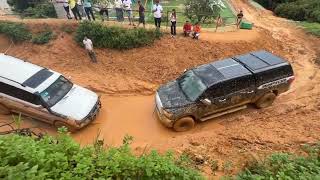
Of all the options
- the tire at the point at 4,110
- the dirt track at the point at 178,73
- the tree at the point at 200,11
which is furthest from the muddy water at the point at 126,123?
the tree at the point at 200,11

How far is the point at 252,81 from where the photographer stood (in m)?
11.0

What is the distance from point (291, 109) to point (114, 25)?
880 centimetres

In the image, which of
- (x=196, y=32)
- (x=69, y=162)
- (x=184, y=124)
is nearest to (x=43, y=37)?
(x=196, y=32)

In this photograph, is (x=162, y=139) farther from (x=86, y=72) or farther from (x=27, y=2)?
(x=27, y=2)

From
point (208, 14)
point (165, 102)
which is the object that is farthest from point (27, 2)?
point (165, 102)

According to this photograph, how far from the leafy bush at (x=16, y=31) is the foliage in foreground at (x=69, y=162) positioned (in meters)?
10.8

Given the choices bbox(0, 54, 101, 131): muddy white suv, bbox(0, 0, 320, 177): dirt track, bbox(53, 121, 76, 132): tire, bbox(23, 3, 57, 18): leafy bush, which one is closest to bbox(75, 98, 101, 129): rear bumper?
bbox(0, 54, 101, 131): muddy white suv

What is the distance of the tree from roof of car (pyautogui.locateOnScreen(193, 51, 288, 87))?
261 inches

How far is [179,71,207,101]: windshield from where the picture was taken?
1074 cm

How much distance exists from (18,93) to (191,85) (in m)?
5.80

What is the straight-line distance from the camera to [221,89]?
35.3 feet

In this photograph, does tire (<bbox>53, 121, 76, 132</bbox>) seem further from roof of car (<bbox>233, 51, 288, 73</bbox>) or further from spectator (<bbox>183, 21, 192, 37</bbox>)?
spectator (<bbox>183, 21, 192, 37</bbox>)

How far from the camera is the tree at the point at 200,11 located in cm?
1786

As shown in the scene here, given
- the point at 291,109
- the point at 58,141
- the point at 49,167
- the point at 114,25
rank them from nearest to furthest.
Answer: the point at 49,167 → the point at 58,141 → the point at 291,109 → the point at 114,25
